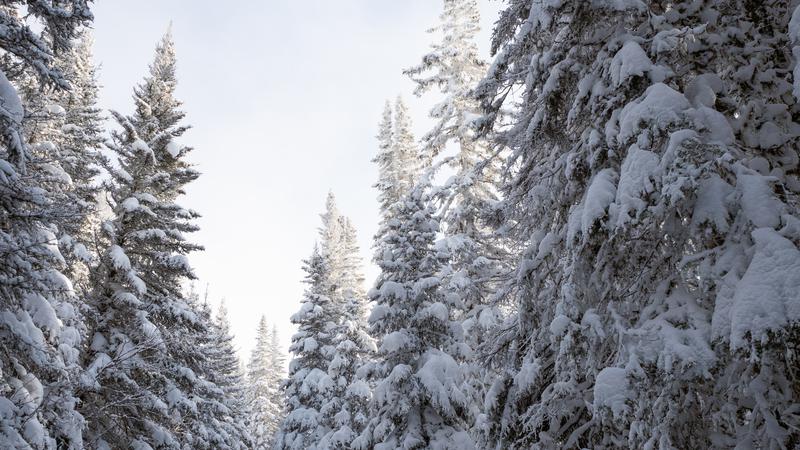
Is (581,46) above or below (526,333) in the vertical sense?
above

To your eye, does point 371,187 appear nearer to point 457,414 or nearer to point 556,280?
point 457,414

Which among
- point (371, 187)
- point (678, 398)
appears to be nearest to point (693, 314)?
point (678, 398)

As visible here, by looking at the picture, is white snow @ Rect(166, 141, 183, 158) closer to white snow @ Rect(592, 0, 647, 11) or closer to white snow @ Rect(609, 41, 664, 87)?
white snow @ Rect(592, 0, 647, 11)

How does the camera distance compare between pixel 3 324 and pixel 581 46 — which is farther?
pixel 3 324

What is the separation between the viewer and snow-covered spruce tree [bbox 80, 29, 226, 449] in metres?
12.7

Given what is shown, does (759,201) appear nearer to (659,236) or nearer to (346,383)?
(659,236)

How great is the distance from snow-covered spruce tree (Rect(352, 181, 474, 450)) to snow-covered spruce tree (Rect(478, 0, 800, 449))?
597cm

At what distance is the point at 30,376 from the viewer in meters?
7.84

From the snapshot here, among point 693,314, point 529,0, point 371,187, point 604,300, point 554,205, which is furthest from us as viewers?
point 371,187

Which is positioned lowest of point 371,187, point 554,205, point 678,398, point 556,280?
point 678,398

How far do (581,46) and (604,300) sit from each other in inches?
126

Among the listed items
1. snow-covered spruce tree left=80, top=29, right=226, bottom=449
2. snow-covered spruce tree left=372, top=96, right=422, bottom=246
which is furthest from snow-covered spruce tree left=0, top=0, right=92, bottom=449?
snow-covered spruce tree left=372, top=96, right=422, bottom=246

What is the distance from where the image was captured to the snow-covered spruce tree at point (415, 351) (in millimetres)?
12516

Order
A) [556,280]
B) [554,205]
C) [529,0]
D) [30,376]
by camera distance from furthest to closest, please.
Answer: [30,376] < [529,0] < [554,205] < [556,280]
